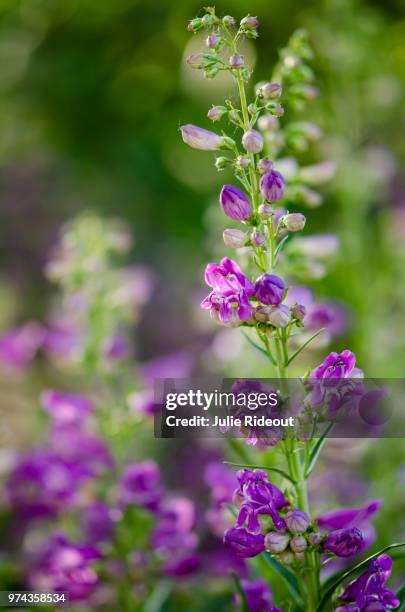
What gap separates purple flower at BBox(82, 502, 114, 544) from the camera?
1294 millimetres

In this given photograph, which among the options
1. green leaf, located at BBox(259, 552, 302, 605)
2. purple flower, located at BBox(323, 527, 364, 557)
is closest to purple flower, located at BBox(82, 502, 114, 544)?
green leaf, located at BBox(259, 552, 302, 605)

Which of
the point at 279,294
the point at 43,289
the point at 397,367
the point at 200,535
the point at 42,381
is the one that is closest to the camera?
the point at 279,294

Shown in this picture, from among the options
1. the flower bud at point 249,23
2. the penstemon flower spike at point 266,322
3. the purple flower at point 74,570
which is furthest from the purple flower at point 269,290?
the purple flower at point 74,570

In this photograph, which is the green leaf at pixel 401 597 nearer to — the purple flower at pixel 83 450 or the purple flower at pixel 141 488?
the purple flower at pixel 141 488

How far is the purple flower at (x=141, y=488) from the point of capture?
121 centimetres

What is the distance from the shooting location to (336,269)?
2.37 m

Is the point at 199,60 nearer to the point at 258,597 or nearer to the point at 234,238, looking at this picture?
the point at 234,238

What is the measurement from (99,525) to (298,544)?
592mm

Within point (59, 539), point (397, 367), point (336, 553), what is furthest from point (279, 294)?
point (397, 367)

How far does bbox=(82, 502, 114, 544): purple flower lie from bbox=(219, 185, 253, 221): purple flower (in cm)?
72

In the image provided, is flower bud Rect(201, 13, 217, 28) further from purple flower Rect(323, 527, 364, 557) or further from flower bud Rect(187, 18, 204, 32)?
purple flower Rect(323, 527, 364, 557)

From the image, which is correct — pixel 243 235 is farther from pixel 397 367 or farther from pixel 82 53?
pixel 82 53

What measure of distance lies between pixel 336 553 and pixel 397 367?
134cm

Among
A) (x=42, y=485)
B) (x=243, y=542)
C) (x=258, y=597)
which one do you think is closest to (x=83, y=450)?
(x=42, y=485)
